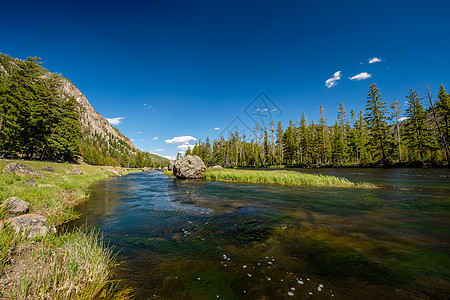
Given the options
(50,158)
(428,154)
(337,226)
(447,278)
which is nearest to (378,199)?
(337,226)

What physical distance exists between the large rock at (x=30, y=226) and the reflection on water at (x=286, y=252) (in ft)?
6.21

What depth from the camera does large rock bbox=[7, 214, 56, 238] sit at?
511cm

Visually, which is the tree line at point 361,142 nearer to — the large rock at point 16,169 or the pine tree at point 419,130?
the pine tree at point 419,130

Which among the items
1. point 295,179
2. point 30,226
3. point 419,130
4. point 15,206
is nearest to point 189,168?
point 295,179

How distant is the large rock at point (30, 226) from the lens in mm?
5105

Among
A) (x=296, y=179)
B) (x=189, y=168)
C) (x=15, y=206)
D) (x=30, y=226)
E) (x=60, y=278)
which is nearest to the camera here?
(x=60, y=278)

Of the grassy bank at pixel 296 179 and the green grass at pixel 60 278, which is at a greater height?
the grassy bank at pixel 296 179

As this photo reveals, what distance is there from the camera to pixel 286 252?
17.6 ft

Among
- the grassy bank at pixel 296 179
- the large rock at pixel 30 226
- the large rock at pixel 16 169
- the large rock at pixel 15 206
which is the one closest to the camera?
the large rock at pixel 30 226

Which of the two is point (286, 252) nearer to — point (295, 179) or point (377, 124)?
point (295, 179)

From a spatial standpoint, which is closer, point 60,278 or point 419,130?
point 60,278

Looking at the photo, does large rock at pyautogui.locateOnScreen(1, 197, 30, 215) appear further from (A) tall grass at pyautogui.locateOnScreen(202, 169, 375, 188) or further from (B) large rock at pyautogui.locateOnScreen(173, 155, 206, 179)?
(B) large rock at pyautogui.locateOnScreen(173, 155, 206, 179)

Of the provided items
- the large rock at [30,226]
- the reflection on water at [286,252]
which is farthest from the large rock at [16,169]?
the large rock at [30,226]

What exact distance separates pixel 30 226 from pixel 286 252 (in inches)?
307
